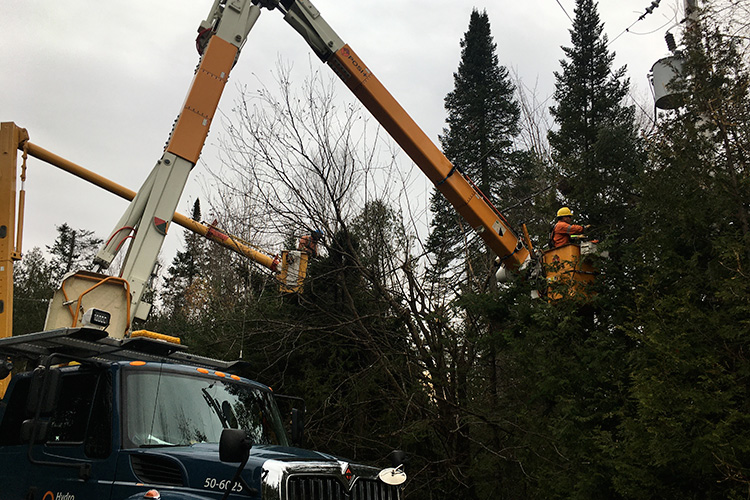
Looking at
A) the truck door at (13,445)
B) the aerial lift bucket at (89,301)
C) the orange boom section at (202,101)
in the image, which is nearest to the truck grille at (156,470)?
the truck door at (13,445)

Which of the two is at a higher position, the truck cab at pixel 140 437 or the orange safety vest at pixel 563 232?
the orange safety vest at pixel 563 232

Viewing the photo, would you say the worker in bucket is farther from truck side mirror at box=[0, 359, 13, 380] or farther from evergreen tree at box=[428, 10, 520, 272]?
evergreen tree at box=[428, 10, 520, 272]

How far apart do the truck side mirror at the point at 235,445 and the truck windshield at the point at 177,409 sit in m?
0.94

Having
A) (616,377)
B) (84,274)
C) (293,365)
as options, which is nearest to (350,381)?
(293,365)

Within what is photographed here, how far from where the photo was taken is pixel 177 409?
5059mm

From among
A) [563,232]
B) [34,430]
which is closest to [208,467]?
[34,430]

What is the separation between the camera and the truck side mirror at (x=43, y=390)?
4605 millimetres

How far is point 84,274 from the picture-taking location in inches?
281

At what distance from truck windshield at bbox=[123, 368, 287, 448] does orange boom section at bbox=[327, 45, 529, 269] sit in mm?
5633

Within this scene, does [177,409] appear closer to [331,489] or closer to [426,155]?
[331,489]

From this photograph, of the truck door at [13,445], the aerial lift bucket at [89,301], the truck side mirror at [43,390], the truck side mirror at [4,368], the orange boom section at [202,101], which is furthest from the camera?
the orange boom section at [202,101]

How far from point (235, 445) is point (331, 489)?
0.79 meters

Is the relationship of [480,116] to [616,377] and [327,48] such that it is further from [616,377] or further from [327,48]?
[616,377]

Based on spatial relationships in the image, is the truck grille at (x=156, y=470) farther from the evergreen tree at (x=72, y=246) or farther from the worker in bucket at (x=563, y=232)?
the evergreen tree at (x=72, y=246)
